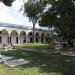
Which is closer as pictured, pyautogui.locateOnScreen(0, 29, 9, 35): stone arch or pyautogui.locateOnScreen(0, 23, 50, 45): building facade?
pyautogui.locateOnScreen(0, 29, 9, 35): stone arch

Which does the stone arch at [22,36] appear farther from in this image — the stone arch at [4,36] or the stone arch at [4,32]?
the stone arch at [4,32]

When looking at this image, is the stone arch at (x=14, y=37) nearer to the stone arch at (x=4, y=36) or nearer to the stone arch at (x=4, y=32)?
the stone arch at (x=4, y=36)

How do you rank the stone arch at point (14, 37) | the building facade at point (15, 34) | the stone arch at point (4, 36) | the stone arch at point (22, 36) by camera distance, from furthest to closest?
the stone arch at point (22, 36), the stone arch at point (14, 37), the building facade at point (15, 34), the stone arch at point (4, 36)

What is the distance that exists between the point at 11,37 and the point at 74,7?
35542 millimetres

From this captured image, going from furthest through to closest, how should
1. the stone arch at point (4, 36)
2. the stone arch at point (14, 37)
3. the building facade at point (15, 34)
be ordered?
1. the stone arch at point (14, 37)
2. the building facade at point (15, 34)
3. the stone arch at point (4, 36)

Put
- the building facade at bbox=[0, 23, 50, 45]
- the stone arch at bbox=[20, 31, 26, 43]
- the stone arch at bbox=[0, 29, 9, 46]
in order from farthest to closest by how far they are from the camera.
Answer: the stone arch at bbox=[20, 31, 26, 43] → the building facade at bbox=[0, 23, 50, 45] → the stone arch at bbox=[0, 29, 9, 46]

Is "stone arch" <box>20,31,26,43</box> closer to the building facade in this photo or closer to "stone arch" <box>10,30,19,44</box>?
the building facade

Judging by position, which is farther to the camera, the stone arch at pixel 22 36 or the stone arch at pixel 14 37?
the stone arch at pixel 22 36

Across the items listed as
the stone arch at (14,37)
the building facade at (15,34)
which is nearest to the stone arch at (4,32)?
the building facade at (15,34)

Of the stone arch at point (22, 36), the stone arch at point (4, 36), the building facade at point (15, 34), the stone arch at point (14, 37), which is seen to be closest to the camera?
the stone arch at point (4, 36)

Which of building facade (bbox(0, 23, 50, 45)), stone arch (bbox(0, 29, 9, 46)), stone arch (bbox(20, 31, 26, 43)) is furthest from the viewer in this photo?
stone arch (bbox(20, 31, 26, 43))

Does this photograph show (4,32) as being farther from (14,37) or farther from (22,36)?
(22,36)

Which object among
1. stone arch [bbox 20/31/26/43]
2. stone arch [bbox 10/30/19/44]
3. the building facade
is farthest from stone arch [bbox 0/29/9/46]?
stone arch [bbox 20/31/26/43]

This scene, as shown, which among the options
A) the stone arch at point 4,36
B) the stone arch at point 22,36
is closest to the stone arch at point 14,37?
the stone arch at point 4,36
